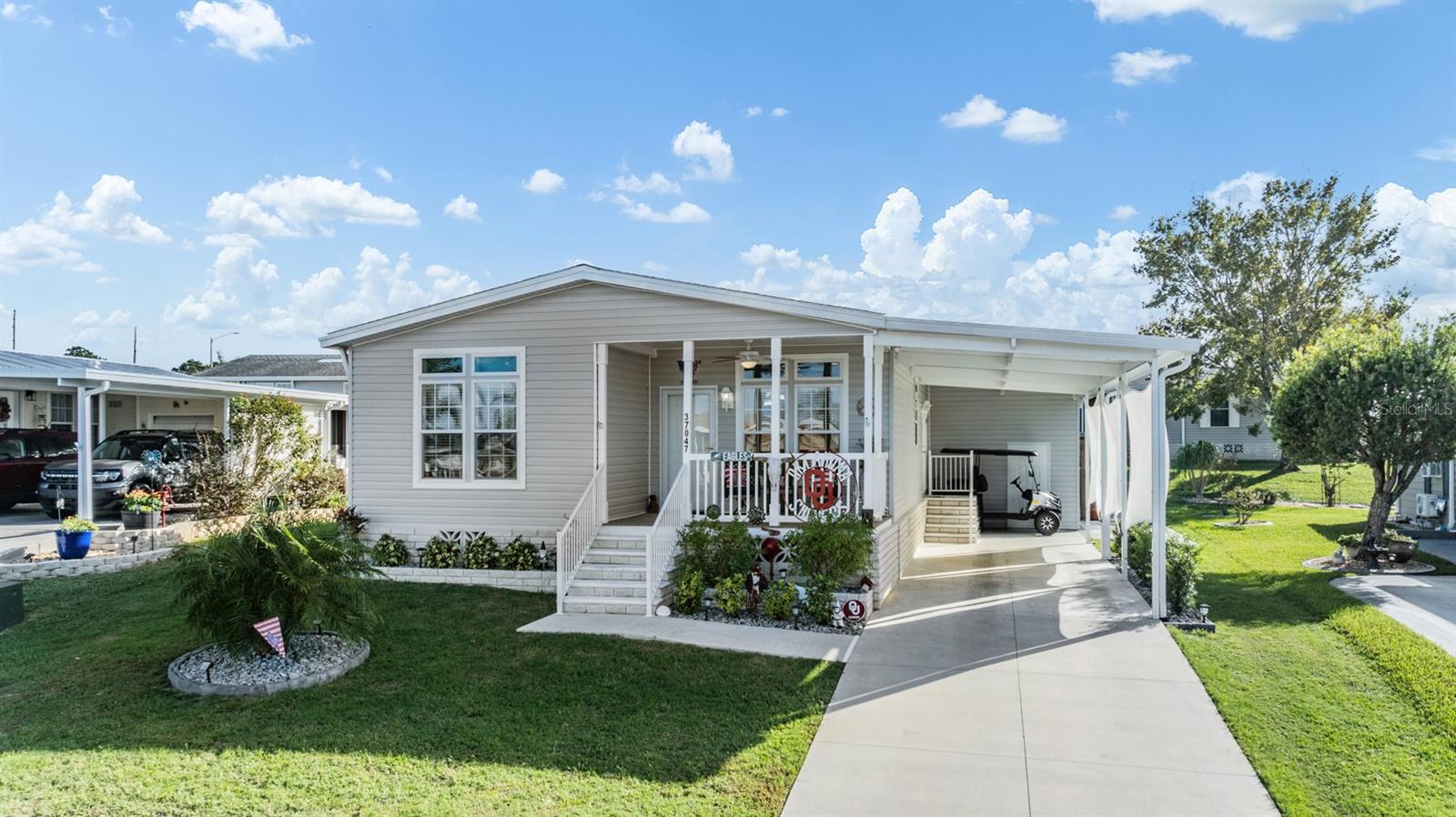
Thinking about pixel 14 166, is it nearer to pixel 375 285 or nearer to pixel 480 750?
pixel 375 285

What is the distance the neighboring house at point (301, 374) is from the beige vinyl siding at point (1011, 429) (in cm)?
1616

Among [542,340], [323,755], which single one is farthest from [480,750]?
[542,340]

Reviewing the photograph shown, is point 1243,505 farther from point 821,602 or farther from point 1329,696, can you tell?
point 821,602

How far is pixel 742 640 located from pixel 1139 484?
17.8ft

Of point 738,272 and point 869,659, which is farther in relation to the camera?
point 738,272

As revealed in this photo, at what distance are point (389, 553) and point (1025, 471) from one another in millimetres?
12909

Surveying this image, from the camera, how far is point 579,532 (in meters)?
10.1

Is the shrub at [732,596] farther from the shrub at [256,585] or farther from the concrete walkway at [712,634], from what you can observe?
the shrub at [256,585]

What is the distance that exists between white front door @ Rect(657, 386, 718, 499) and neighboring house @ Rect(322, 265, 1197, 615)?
1.1 inches

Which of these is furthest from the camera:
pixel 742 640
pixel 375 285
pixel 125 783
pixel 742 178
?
pixel 375 285

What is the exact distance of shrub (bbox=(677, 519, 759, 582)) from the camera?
374 inches

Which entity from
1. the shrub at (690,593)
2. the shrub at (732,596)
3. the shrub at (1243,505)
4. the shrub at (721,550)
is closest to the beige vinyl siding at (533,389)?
the shrub at (721,550)

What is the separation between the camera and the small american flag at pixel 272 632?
21.3ft

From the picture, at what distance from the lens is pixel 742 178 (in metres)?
16.8
